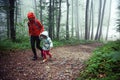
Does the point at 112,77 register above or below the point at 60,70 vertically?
above

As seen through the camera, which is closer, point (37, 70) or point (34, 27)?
point (37, 70)

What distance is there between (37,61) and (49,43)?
3.41ft

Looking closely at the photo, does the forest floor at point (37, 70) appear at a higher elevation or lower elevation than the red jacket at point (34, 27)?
lower

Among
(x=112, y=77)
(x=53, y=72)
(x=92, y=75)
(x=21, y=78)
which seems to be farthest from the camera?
(x=53, y=72)

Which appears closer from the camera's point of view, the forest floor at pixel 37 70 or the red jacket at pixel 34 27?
the forest floor at pixel 37 70

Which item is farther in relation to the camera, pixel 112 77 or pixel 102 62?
pixel 102 62

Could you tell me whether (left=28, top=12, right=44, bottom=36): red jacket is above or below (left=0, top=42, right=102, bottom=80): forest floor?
above

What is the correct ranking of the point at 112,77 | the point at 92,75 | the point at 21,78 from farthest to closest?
the point at 21,78
the point at 92,75
the point at 112,77

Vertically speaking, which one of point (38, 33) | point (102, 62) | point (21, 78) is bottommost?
point (21, 78)

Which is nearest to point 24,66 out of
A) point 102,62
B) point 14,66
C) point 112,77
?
point 14,66

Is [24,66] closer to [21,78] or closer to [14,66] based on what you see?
[14,66]

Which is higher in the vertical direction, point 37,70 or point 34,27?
point 34,27

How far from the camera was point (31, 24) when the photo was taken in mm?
9484

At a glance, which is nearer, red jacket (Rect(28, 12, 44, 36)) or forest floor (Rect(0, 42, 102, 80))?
forest floor (Rect(0, 42, 102, 80))
